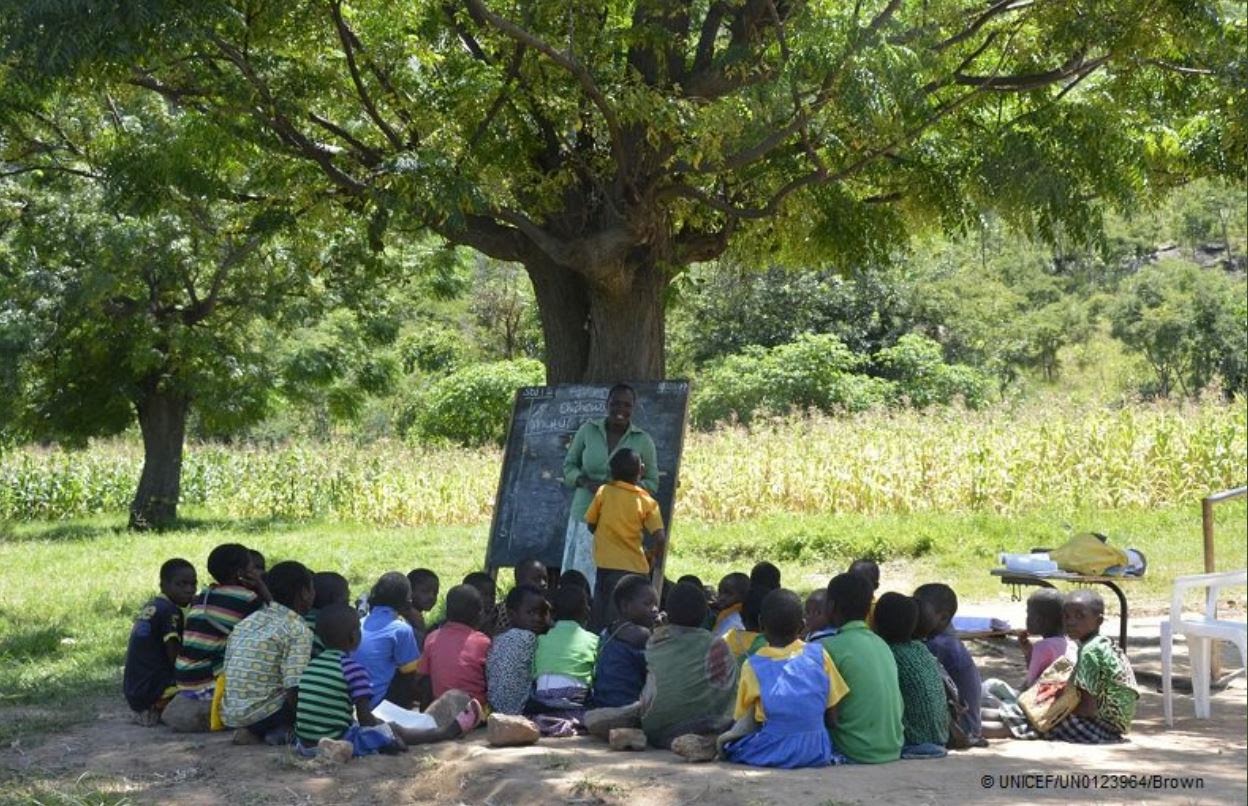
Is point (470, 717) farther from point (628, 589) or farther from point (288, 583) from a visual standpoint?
point (288, 583)

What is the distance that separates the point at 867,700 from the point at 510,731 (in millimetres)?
1777

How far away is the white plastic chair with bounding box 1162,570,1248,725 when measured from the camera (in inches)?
282

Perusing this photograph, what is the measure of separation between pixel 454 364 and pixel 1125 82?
26685mm

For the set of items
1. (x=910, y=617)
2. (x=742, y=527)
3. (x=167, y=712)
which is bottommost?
(x=167, y=712)

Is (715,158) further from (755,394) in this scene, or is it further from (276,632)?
(755,394)

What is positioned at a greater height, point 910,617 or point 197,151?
point 197,151

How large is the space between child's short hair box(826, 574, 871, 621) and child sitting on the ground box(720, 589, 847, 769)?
0.30m

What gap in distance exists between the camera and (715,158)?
1005 cm

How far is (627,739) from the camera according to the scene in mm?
7336

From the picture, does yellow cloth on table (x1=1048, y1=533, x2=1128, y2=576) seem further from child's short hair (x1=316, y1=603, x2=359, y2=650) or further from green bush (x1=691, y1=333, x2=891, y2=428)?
green bush (x1=691, y1=333, x2=891, y2=428)

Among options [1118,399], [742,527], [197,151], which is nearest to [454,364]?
[1118,399]

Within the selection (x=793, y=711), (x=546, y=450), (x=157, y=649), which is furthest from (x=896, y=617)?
(x=546, y=450)

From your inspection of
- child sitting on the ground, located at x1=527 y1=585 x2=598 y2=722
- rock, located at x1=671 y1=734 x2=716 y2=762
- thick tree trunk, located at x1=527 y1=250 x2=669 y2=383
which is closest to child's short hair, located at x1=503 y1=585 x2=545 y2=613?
child sitting on the ground, located at x1=527 y1=585 x2=598 y2=722

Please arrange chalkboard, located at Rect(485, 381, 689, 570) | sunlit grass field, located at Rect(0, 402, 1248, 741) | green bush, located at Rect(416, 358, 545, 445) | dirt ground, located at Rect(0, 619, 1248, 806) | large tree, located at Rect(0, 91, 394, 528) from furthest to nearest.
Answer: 1. green bush, located at Rect(416, 358, 545, 445)
2. large tree, located at Rect(0, 91, 394, 528)
3. sunlit grass field, located at Rect(0, 402, 1248, 741)
4. chalkboard, located at Rect(485, 381, 689, 570)
5. dirt ground, located at Rect(0, 619, 1248, 806)
